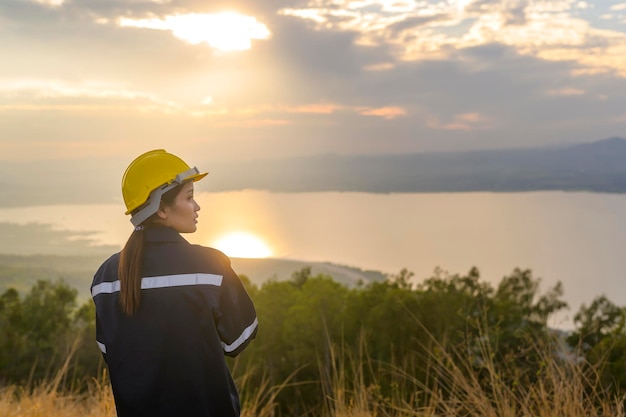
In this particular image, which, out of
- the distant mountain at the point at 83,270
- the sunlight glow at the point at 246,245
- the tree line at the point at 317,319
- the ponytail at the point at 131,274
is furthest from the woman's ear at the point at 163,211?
the sunlight glow at the point at 246,245

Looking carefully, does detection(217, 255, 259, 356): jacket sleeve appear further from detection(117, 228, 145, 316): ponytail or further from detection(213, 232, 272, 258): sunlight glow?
detection(213, 232, 272, 258): sunlight glow

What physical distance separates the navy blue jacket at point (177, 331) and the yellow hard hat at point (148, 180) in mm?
115

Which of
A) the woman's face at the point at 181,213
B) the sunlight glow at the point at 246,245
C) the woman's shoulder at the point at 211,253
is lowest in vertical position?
the sunlight glow at the point at 246,245

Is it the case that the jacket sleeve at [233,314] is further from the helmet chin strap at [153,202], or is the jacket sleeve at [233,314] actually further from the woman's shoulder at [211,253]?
the helmet chin strap at [153,202]

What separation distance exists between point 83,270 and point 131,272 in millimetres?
48353

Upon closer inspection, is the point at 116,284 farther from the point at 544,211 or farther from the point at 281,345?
the point at 544,211

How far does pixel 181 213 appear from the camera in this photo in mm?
2480

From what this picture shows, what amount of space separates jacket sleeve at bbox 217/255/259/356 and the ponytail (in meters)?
0.29

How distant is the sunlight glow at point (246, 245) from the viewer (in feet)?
136

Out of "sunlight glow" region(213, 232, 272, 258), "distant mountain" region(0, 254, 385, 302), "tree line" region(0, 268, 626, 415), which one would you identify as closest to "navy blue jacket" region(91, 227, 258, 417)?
"tree line" region(0, 268, 626, 415)

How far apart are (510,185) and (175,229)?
119629mm

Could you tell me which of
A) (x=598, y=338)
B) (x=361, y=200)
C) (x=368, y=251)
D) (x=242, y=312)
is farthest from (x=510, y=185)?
(x=242, y=312)

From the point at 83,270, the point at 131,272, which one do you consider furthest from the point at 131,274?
the point at 83,270

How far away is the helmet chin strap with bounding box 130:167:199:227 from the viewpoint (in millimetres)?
2430
